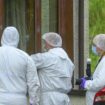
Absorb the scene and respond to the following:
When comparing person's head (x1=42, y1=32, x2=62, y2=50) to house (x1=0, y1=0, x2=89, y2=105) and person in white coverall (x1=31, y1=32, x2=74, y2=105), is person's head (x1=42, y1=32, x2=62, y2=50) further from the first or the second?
house (x1=0, y1=0, x2=89, y2=105)

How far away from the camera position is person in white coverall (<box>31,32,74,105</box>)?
10.3 m

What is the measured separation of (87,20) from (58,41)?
2400 mm

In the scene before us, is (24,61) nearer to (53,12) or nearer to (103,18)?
(53,12)

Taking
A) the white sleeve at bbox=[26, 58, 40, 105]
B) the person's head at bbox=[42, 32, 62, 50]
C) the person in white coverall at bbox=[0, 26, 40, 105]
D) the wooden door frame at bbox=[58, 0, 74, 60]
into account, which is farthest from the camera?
the wooden door frame at bbox=[58, 0, 74, 60]

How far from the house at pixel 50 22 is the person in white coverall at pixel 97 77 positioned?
2.07 metres

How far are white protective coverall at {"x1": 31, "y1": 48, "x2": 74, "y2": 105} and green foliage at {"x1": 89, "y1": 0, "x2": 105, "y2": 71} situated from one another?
2468 millimetres

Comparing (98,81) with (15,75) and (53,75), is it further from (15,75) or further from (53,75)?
(15,75)

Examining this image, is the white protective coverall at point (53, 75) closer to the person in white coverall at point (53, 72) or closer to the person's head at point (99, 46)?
the person in white coverall at point (53, 72)

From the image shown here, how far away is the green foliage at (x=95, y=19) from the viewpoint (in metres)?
13.1

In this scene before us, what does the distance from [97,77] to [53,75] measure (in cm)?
75

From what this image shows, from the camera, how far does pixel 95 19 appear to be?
13398 millimetres

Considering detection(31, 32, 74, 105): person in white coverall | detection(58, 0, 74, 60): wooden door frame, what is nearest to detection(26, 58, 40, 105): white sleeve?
detection(31, 32, 74, 105): person in white coverall

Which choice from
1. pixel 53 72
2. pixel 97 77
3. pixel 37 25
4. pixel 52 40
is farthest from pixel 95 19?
pixel 97 77

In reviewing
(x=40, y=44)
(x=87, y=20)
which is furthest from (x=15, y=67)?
(x=87, y=20)
